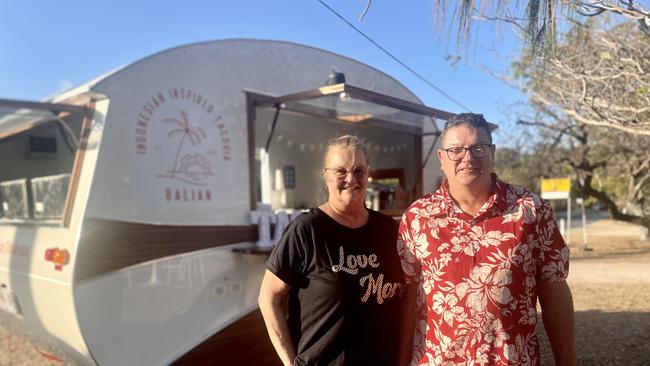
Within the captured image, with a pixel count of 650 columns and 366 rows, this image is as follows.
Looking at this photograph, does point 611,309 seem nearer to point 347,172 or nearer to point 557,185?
point 347,172

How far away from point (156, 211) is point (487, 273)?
2.48 m

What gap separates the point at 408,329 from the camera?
2061 mm

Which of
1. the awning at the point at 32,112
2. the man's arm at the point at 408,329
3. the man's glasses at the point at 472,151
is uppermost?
the awning at the point at 32,112

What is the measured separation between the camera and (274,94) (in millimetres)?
4344

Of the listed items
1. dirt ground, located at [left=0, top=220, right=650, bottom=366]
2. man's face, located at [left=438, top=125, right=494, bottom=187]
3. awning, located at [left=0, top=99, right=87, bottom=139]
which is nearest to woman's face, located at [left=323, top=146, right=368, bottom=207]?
man's face, located at [left=438, top=125, right=494, bottom=187]

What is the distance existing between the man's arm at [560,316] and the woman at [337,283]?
0.55 metres

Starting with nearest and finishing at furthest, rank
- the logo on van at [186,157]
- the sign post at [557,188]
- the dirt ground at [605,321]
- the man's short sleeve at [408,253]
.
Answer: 1. the man's short sleeve at [408,253]
2. the logo on van at [186,157]
3. the dirt ground at [605,321]
4. the sign post at [557,188]

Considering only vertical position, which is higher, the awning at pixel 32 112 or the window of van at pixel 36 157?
the awning at pixel 32 112

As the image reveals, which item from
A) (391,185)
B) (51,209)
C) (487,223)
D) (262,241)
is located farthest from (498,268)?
(391,185)

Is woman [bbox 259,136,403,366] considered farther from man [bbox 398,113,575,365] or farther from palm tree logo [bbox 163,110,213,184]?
palm tree logo [bbox 163,110,213,184]

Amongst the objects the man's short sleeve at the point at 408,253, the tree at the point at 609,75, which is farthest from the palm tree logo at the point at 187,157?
the tree at the point at 609,75

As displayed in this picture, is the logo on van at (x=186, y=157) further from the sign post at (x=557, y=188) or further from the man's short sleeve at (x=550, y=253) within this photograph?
the sign post at (x=557, y=188)

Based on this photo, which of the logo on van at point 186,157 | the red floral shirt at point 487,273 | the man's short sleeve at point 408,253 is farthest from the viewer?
the logo on van at point 186,157

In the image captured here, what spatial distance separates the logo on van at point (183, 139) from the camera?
139 inches
